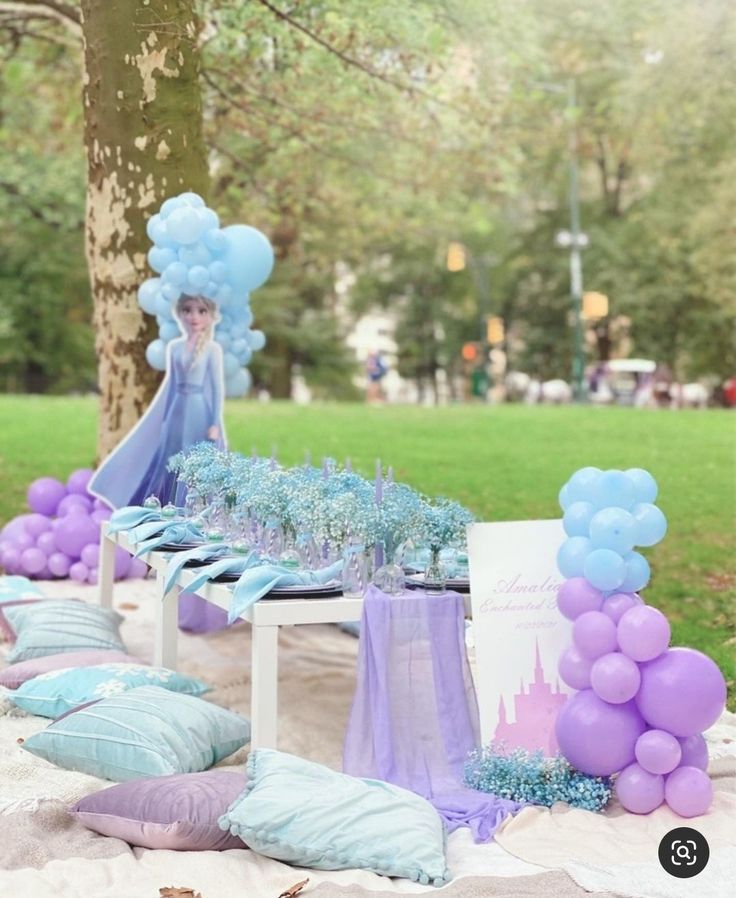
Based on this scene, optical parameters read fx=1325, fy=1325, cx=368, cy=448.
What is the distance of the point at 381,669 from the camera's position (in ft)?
16.4

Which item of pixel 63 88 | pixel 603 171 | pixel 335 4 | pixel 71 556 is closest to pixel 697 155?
pixel 603 171

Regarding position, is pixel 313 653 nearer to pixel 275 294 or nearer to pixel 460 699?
pixel 460 699

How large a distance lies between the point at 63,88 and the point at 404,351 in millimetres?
26990

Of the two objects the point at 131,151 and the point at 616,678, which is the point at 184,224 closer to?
the point at 131,151

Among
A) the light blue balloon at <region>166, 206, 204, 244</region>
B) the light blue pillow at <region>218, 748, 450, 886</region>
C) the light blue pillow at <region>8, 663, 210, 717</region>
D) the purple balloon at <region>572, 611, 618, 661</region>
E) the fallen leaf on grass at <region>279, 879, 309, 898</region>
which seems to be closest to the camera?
the fallen leaf on grass at <region>279, 879, 309, 898</region>

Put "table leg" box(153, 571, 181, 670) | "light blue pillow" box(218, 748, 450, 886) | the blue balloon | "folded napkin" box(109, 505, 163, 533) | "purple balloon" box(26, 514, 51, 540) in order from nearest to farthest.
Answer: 1. "light blue pillow" box(218, 748, 450, 886)
2. "table leg" box(153, 571, 181, 670)
3. "folded napkin" box(109, 505, 163, 533)
4. the blue balloon
5. "purple balloon" box(26, 514, 51, 540)

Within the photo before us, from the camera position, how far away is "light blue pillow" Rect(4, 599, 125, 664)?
6.53 m

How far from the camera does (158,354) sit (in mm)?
8344

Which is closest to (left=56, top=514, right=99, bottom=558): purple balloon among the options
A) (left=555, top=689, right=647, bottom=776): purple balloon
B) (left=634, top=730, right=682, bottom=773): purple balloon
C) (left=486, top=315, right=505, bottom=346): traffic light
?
(left=555, top=689, right=647, bottom=776): purple balloon

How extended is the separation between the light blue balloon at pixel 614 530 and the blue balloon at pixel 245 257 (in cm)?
380

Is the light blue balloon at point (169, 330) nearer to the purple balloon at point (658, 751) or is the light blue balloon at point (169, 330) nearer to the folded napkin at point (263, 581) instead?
the folded napkin at point (263, 581)

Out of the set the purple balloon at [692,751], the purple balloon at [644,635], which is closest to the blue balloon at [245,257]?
the purple balloon at [644,635]

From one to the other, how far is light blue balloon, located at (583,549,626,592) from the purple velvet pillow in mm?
1429

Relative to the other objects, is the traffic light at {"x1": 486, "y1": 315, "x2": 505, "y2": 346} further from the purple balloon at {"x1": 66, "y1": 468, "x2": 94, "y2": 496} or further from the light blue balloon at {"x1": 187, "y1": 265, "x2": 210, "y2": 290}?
the light blue balloon at {"x1": 187, "y1": 265, "x2": 210, "y2": 290}
